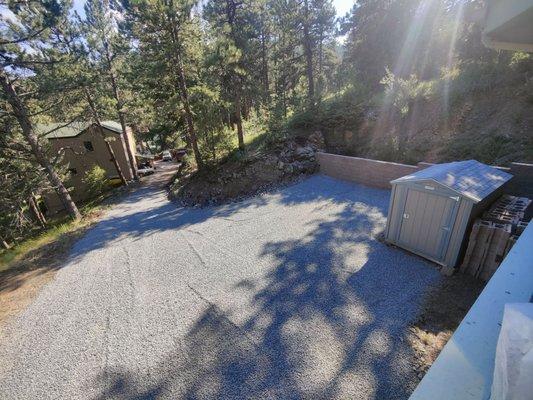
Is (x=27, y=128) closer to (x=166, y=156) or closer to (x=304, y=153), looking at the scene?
(x=304, y=153)

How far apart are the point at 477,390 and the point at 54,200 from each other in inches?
1115

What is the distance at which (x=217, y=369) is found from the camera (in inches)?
160

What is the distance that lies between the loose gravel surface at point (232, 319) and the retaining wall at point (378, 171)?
2207mm

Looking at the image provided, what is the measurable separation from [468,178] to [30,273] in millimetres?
12183

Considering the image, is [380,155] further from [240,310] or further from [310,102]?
[240,310]

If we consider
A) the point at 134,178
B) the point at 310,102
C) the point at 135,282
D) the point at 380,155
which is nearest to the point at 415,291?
the point at 135,282

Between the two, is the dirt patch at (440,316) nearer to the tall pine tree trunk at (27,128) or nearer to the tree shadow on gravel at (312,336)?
the tree shadow on gravel at (312,336)

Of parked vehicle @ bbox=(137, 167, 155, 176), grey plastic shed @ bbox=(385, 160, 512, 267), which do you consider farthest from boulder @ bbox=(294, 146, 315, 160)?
parked vehicle @ bbox=(137, 167, 155, 176)

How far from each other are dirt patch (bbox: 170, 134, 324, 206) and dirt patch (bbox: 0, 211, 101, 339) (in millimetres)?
5095

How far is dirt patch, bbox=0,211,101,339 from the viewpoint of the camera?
248 inches

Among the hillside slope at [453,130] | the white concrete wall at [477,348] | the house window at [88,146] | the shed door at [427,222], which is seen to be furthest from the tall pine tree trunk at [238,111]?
the house window at [88,146]

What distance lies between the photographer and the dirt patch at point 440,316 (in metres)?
3.92

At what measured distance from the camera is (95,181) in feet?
66.6

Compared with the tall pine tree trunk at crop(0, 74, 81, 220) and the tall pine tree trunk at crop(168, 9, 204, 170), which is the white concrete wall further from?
the tall pine tree trunk at crop(0, 74, 81, 220)
